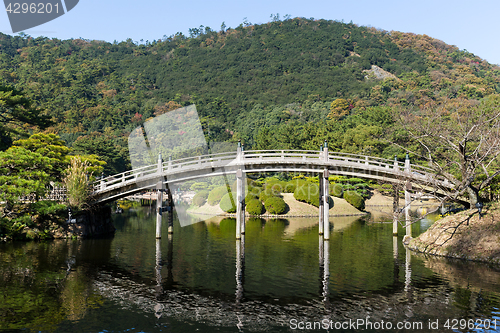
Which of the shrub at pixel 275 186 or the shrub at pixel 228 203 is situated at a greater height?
the shrub at pixel 275 186

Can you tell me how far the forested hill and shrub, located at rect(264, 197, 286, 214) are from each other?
80.5ft

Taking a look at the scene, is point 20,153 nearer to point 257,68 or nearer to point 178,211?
point 178,211

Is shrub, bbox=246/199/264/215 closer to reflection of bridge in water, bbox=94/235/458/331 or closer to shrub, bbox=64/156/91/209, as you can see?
shrub, bbox=64/156/91/209

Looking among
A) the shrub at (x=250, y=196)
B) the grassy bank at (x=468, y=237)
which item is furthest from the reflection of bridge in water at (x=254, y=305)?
the shrub at (x=250, y=196)

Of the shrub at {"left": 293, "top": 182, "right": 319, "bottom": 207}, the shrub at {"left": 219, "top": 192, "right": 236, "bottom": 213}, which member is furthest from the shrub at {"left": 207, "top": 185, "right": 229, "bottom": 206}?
the shrub at {"left": 293, "top": 182, "right": 319, "bottom": 207}

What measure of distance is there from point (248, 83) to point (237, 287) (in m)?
150

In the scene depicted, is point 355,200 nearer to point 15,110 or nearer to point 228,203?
point 228,203

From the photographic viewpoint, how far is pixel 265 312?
54.3 feet

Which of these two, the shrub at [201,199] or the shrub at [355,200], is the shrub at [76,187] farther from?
the shrub at [355,200]

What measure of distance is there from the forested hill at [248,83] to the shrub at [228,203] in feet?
82.8

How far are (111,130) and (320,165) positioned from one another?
8910cm

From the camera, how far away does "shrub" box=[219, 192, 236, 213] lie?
2084 inches

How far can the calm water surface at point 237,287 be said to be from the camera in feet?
50.8

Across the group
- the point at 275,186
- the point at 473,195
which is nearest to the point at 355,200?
the point at 275,186
